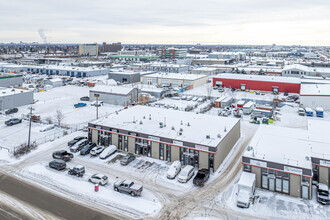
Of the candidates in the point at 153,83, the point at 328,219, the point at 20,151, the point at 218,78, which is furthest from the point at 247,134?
the point at 153,83

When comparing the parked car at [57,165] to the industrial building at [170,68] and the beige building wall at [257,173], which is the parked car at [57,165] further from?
the industrial building at [170,68]

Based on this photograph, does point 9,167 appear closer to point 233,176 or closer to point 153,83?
point 233,176

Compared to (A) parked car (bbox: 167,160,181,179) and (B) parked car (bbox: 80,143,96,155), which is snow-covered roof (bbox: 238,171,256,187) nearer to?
(A) parked car (bbox: 167,160,181,179)

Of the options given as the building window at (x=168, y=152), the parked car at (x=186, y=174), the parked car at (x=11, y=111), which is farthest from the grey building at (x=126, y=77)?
the parked car at (x=186, y=174)

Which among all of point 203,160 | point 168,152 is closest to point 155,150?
point 168,152

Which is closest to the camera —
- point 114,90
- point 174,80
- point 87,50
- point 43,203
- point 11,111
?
point 43,203

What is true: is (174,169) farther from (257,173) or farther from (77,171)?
(77,171)

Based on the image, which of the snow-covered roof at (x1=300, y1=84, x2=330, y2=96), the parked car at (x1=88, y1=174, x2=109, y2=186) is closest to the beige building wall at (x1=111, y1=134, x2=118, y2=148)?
the parked car at (x1=88, y1=174, x2=109, y2=186)
